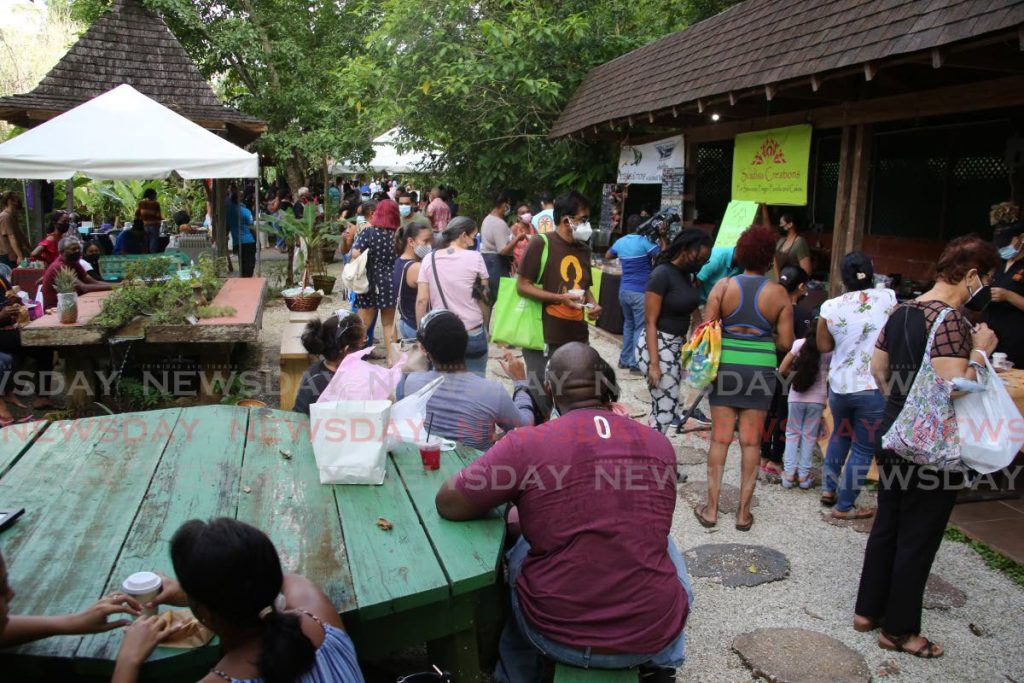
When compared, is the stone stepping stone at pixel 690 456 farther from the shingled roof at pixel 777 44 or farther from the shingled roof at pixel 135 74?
the shingled roof at pixel 135 74

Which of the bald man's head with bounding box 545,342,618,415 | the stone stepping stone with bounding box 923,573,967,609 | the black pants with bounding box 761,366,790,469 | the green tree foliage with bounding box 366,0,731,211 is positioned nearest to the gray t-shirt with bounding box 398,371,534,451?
the bald man's head with bounding box 545,342,618,415

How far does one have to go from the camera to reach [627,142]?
12148mm

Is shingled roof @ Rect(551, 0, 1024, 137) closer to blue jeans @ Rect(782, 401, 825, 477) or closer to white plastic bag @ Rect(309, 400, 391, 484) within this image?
blue jeans @ Rect(782, 401, 825, 477)

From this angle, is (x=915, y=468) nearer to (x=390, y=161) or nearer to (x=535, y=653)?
(x=535, y=653)

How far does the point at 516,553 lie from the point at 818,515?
113 inches

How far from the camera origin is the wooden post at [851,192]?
7383 mm

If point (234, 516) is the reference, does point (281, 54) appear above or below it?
above

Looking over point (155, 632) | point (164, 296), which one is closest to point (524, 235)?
point (164, 296)

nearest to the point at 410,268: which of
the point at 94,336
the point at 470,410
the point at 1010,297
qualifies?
the point at 94,336

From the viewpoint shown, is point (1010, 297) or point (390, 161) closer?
point (1010, 297)

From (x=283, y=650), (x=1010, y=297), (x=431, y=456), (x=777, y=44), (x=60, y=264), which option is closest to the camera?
(x=283, y=650)

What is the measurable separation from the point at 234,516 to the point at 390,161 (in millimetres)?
19006

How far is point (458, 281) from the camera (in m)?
5.82

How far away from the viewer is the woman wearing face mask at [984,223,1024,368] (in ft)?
18.4
